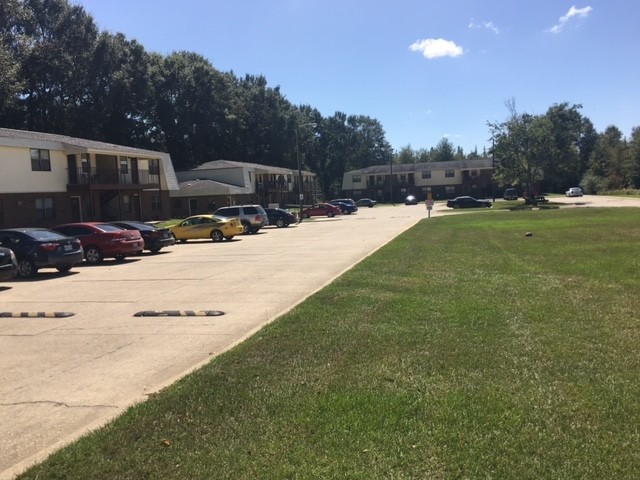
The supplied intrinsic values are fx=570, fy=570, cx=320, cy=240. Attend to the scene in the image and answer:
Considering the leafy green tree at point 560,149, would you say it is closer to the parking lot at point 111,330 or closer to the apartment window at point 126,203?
the apartment window at point 126,203

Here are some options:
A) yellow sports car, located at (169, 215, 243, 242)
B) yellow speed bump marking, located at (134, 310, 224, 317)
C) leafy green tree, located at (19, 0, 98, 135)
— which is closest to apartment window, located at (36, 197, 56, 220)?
yellow sports car, located at (169, 215, 243, 242)

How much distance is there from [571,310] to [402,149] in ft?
482

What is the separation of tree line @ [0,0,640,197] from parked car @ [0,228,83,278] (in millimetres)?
36078

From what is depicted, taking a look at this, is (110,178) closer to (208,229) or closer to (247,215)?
(247,215)

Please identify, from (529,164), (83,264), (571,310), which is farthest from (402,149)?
(571,310)

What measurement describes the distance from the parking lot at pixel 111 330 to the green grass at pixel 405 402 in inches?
24.5

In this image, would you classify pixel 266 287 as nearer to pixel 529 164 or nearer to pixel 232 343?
pixel 232 343

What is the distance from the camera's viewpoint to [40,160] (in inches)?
1501

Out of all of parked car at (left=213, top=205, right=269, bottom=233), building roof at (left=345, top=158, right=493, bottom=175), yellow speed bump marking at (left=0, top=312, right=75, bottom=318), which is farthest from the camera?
building roof at (left=345, top=158, right=493, bottom=175)

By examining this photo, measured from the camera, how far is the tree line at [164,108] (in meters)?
59.3

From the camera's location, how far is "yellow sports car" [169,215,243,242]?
30.7 metres

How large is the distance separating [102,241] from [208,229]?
987cm

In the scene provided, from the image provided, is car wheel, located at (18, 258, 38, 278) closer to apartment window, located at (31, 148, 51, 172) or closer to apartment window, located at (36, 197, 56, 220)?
apartment window, located at (36, 197, 56, 220)

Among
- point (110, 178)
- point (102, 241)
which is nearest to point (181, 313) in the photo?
point (102, 241)
